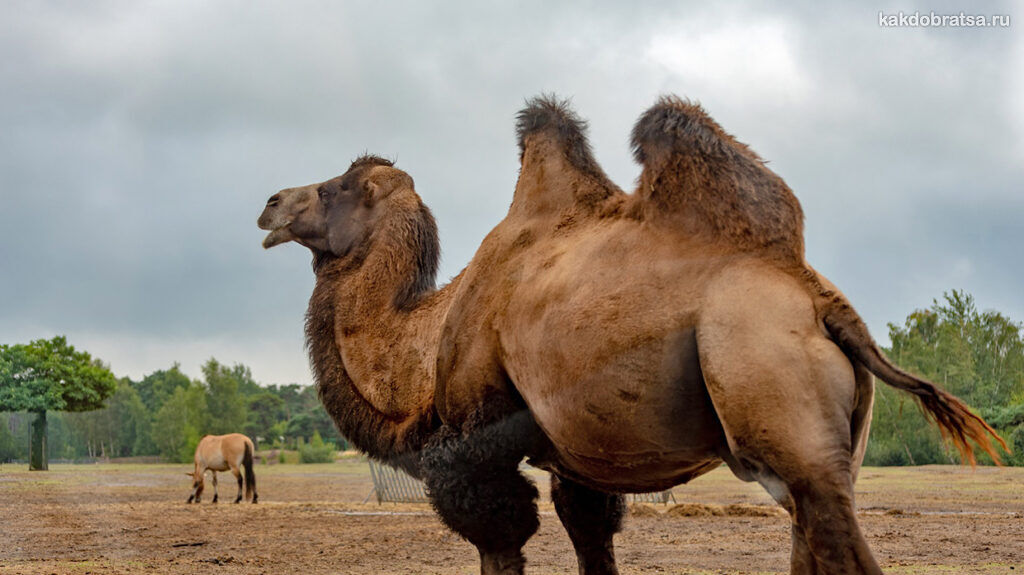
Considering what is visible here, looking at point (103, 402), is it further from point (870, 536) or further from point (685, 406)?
point (685, 406)

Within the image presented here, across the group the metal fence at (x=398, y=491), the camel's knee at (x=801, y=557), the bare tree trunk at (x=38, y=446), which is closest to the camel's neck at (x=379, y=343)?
the camel's knee at (x=801, y=557)

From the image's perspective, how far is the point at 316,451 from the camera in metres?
45.5

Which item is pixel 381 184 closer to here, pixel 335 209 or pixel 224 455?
pixel 335 209

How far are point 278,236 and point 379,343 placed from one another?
4.38 ft

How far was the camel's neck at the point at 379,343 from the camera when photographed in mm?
5184

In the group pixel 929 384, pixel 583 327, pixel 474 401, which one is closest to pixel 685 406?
pixel 583 327

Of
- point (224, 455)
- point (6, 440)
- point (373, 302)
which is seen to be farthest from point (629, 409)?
point (224, 455)

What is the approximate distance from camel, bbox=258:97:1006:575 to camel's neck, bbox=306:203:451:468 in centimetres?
1

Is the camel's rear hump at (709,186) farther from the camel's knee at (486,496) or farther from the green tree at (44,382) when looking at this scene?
the green tree at (44,382)

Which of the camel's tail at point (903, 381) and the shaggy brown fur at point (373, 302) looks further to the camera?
the shaggy brown fur at point (373, 302)

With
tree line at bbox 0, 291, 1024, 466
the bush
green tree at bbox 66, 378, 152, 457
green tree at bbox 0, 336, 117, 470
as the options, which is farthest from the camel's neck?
the bush

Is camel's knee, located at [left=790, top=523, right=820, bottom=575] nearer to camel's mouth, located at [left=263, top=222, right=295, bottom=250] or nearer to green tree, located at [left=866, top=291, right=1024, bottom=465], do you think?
camel's mouth, located at [left=263, top=222, right=295, bottom=250]

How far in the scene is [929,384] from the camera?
345cm

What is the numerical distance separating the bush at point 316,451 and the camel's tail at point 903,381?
127 feet
